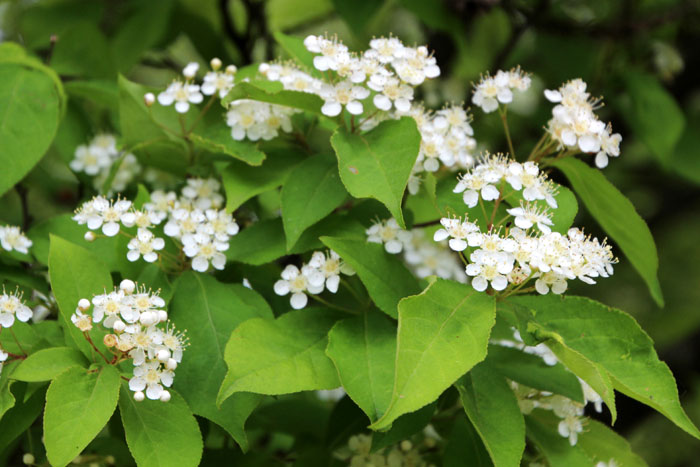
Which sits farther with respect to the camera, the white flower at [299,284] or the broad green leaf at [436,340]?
the white flower at [299,284]

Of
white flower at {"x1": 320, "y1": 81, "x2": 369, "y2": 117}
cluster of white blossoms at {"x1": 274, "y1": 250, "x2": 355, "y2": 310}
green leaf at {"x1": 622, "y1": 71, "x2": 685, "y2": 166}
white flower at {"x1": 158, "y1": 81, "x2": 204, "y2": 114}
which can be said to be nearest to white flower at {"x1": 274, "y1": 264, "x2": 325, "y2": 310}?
cluster of white blossoms at {"x1": 274, "y1": 250, "x2": 355, "y2": 310}

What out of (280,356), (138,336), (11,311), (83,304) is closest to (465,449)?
(280,356)

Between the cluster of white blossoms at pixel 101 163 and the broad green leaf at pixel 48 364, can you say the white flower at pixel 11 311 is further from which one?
the cluster of white blossoms at pixel 101 163

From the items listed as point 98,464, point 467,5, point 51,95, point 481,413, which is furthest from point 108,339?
point 467,5

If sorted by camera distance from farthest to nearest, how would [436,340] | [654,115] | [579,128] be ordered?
[654,115] < [579,128] < [436,340]

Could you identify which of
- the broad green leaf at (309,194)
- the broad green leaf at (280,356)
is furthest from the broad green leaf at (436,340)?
the broad green leaf at (309,194)

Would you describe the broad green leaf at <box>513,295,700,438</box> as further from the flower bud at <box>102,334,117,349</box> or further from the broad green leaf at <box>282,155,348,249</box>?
the flower bud at <box>102,334,117,349</box>

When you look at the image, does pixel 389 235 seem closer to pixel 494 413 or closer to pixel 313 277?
pixel 313 277
